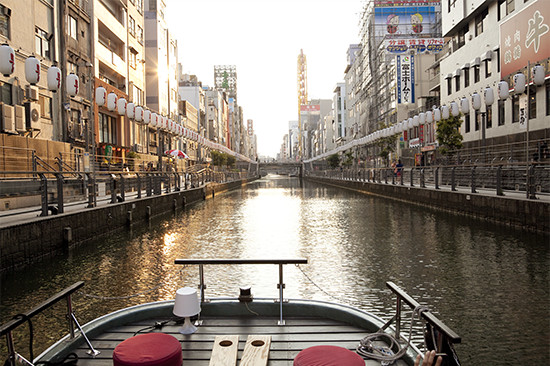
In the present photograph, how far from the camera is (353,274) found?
355 inches

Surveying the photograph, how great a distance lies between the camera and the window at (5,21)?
72.5 feet

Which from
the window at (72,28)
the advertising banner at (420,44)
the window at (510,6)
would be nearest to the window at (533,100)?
the window at (510,6)

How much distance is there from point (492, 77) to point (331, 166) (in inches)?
2783

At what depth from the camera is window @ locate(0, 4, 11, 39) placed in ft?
72.5

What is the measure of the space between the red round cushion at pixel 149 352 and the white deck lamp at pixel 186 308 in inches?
28.1

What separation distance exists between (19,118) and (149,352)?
2207 cm

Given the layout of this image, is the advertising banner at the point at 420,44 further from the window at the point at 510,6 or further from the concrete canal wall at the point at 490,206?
the concrete canal wall at the point at 490,206

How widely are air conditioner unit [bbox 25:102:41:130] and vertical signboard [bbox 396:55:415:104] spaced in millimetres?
42558

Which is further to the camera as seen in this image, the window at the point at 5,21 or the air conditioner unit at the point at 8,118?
the window at the point at 5,21

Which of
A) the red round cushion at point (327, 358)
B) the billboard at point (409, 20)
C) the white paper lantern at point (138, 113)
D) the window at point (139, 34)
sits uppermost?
the billboard at point (409, 20)

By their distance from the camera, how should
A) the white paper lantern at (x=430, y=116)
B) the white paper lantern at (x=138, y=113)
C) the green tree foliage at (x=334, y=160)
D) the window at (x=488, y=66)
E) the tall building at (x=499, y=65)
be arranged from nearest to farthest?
the tall building at (x=499, y=65), the white paper lantern at (x=138, y=113), the white paper lantern at (x=430, y=116), the window at (x=488, y=66), the green tree foliage at (x=334, y=160)

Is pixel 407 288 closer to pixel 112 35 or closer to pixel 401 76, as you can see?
pixel 112 35

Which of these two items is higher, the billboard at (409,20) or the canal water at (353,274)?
the billboard at (409,20)

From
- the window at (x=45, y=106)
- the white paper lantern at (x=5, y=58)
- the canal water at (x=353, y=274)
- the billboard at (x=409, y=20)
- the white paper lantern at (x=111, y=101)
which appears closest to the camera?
the canal water at (x=353, y=274)
